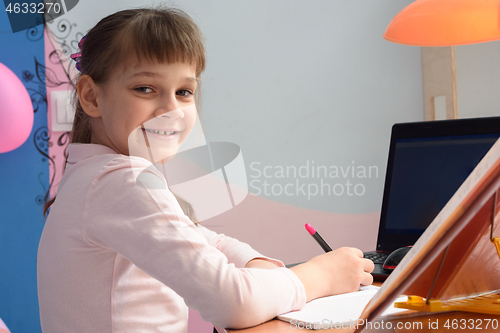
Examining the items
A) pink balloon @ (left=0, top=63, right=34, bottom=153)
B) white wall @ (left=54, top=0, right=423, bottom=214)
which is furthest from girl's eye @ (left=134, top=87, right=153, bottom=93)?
white wall @ (left=54, top=0, right=423, bottom=214)

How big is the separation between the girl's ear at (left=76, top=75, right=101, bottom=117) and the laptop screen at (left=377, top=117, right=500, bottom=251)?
27.6 inches

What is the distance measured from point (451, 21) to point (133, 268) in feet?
2.86

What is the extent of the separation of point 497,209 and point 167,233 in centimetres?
34

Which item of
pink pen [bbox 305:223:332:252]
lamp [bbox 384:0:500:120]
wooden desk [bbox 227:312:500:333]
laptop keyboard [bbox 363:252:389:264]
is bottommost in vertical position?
laptop keyboard [bbox 363:252:389:264]

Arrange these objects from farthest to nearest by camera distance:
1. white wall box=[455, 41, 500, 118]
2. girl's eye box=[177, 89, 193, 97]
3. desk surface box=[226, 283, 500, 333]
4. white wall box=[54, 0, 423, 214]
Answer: white wall box=[54, 0, 423, 214], white wall box=[455, 41, 500, 118], girl's eye box=[177, 89, 193, 97], desk surface box=[226, 283, 500, 333]

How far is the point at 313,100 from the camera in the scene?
1.85 m

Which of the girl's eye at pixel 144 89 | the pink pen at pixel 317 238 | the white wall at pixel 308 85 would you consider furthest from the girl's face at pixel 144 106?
the white wall at pixel 308 85

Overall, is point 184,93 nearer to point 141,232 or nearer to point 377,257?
point 141,232

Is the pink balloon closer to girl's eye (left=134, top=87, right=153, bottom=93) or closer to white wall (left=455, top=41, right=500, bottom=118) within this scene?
girl's eye (left=134, top=87, right=153, bottom=93)

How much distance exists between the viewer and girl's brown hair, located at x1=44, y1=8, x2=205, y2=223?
26.0 inches

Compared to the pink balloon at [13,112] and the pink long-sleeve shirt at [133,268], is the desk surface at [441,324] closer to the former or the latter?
the pink long-sleeve shirt at [133,268]

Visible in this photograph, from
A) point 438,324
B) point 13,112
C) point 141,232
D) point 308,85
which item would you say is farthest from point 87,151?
point 308,85

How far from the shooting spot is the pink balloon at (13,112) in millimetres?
1379

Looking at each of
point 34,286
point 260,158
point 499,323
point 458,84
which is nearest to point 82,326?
point 499,323
